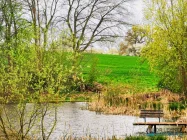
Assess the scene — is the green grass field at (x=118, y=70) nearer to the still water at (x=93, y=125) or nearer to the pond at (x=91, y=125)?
the still water at (x=93, y=125)

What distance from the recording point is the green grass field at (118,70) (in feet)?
155

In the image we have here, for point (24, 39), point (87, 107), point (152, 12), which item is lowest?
point (87, 107)

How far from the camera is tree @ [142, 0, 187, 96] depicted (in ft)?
108

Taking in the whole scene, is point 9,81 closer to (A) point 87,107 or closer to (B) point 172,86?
(A) point 87,107

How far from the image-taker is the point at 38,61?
17.4m

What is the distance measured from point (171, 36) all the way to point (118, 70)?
32.7 m

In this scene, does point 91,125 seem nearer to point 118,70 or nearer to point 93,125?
point 93,125

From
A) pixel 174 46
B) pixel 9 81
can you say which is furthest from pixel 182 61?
pixel 9 81

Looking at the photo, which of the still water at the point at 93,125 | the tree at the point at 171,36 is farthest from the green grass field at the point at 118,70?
the still water at the point at 93,125

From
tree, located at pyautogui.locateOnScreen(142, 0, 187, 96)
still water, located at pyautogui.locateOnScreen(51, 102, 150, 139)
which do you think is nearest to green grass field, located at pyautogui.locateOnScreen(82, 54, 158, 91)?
tree, located at pyautogui.locateOnScreen(142, 0, 187, 96)

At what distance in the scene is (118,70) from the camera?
215 feet

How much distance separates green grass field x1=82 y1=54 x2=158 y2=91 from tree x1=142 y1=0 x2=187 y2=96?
24.0 feet

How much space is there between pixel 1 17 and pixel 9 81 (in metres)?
33.1

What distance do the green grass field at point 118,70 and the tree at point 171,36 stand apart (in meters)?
7.31
